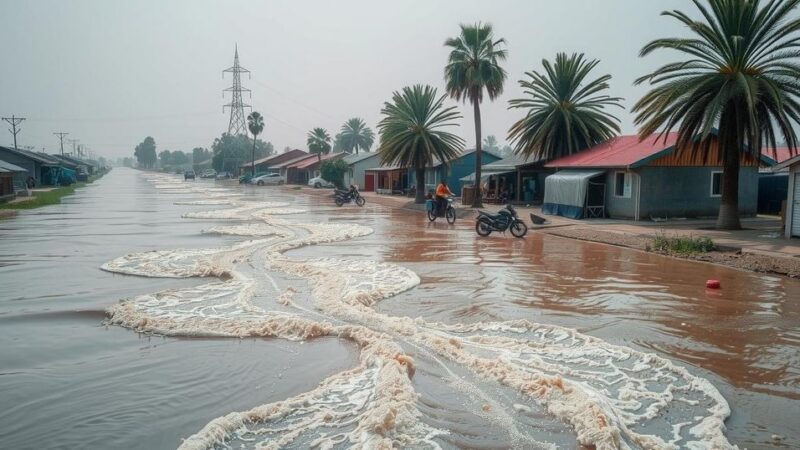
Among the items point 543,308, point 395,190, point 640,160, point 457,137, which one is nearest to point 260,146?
point 395,190

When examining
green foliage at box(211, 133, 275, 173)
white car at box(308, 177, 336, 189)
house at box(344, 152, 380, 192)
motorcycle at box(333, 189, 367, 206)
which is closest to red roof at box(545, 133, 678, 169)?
motorcycle at box(333, 189, 367, 206)

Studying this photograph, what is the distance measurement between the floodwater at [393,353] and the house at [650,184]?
31.9ft

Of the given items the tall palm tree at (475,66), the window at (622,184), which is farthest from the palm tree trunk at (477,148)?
the window at (622,184)

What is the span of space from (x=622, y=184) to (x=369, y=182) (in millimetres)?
33436

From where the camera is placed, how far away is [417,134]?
35.1 m

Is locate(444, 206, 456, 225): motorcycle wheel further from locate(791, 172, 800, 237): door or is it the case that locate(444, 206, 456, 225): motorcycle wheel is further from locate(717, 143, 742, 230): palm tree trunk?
locate(791, 172, 800, 237): door

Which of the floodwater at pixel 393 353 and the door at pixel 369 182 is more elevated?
the door at pixel 369 182

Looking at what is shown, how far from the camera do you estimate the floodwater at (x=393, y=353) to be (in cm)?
519

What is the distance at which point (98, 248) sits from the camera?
16.2 metres

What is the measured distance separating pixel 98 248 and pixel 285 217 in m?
11.2

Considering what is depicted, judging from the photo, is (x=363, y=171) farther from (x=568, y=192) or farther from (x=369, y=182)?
(x=568, y=192)

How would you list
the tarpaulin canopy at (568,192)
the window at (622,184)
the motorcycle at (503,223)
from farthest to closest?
the tarpaulin canopy at (568,192) < the window at (622,184) < the motorcycle at (503,223)

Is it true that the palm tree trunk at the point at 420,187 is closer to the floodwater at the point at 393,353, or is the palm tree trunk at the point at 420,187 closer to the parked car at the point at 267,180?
the floodwater at the point at 393,353

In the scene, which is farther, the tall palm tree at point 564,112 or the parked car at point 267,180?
the parked car at point 267,180
